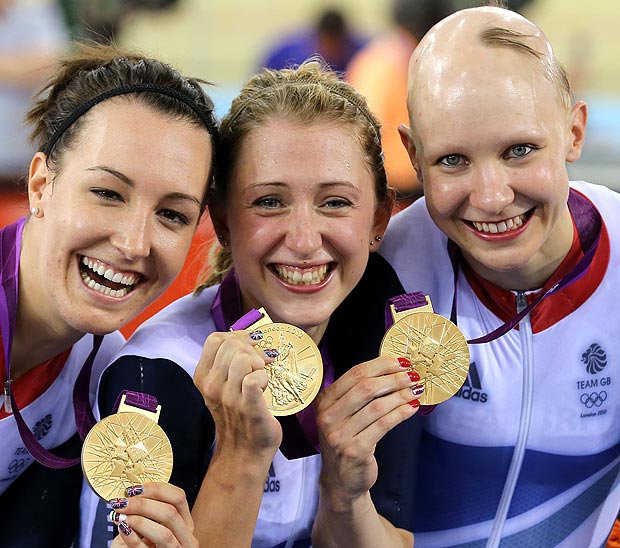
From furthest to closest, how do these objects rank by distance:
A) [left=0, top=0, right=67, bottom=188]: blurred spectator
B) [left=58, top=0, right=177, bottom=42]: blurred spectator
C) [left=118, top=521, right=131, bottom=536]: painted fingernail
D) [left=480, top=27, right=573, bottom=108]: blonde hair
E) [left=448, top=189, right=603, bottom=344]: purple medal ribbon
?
[left=58, top=0, right=177, bottom=42]: blurred spectator → [left=0, top=0, right=67, bottom=188]: blurred spectator → [left=448, top=189, right=603, bottom=344]: purple medal ribbon → [left=480, top=27, right=573, bottom=108]: blonde hair → [left=118, top=521, right=131, bottom=536]: painted fingernail

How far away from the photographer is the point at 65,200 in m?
2.13

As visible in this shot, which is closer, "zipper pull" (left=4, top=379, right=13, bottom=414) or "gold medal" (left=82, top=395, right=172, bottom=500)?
"gold medal" (left=82, top=395, right=172, bottom=500)

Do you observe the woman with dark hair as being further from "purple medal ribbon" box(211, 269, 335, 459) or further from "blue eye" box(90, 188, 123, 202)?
"purple medal ribbon" box(211, 269, 335, 459)

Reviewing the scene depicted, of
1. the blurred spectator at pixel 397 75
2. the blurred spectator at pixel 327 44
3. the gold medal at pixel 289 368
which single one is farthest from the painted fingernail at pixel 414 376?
the blurred spectator at pixel 327 44

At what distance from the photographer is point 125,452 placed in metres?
1.91

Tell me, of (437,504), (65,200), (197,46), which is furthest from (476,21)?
(197,46)

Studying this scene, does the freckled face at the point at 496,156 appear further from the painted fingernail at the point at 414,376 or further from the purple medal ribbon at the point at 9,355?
the purple medal ribbon at the point at 9,355

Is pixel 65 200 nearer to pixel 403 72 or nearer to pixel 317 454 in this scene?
pixel 317 454

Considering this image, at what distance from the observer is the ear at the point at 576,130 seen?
7.88ft

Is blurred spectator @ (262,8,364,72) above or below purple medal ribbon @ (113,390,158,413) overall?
above

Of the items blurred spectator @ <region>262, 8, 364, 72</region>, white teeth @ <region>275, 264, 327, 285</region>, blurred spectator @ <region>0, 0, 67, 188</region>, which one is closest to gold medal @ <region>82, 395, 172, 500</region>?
white teeth @ <region>275, 264, 327, 285</region>

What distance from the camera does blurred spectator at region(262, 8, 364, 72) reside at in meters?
7.07

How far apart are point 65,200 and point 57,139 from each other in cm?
17

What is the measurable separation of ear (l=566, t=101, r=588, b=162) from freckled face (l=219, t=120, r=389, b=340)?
0.52 metres
